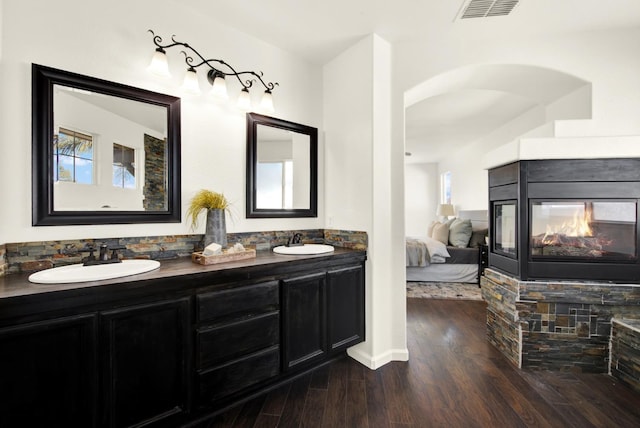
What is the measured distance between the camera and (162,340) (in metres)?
1.41

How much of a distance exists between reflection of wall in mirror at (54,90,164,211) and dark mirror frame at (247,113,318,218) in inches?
26.2

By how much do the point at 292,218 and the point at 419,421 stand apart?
174 cm

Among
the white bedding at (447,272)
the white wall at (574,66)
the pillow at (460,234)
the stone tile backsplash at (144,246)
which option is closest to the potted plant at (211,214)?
the stone tile backsplash at (144,246)

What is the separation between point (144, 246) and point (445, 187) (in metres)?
7.67

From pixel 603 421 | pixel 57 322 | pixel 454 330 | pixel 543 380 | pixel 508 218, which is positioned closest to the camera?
pixel 57 322

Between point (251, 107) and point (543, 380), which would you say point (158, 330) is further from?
point (543, 380)

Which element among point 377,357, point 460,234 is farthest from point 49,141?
point 460,234

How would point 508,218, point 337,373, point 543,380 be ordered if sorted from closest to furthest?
point 543,380 → point 337,373 → point 508,218

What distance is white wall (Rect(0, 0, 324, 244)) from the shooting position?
146cm

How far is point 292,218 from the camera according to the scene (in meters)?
2.59

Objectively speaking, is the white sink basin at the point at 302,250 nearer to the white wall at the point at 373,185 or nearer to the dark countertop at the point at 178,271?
the dark countertop at the point at 178,271

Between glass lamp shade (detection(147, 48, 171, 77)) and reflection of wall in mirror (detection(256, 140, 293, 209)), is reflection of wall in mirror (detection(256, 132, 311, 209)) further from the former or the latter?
glass lamp shade (detection(147, 48, 171, 77))

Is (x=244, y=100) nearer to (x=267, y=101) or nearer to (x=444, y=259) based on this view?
(x=267, y=101)

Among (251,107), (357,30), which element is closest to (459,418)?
(251,107)
